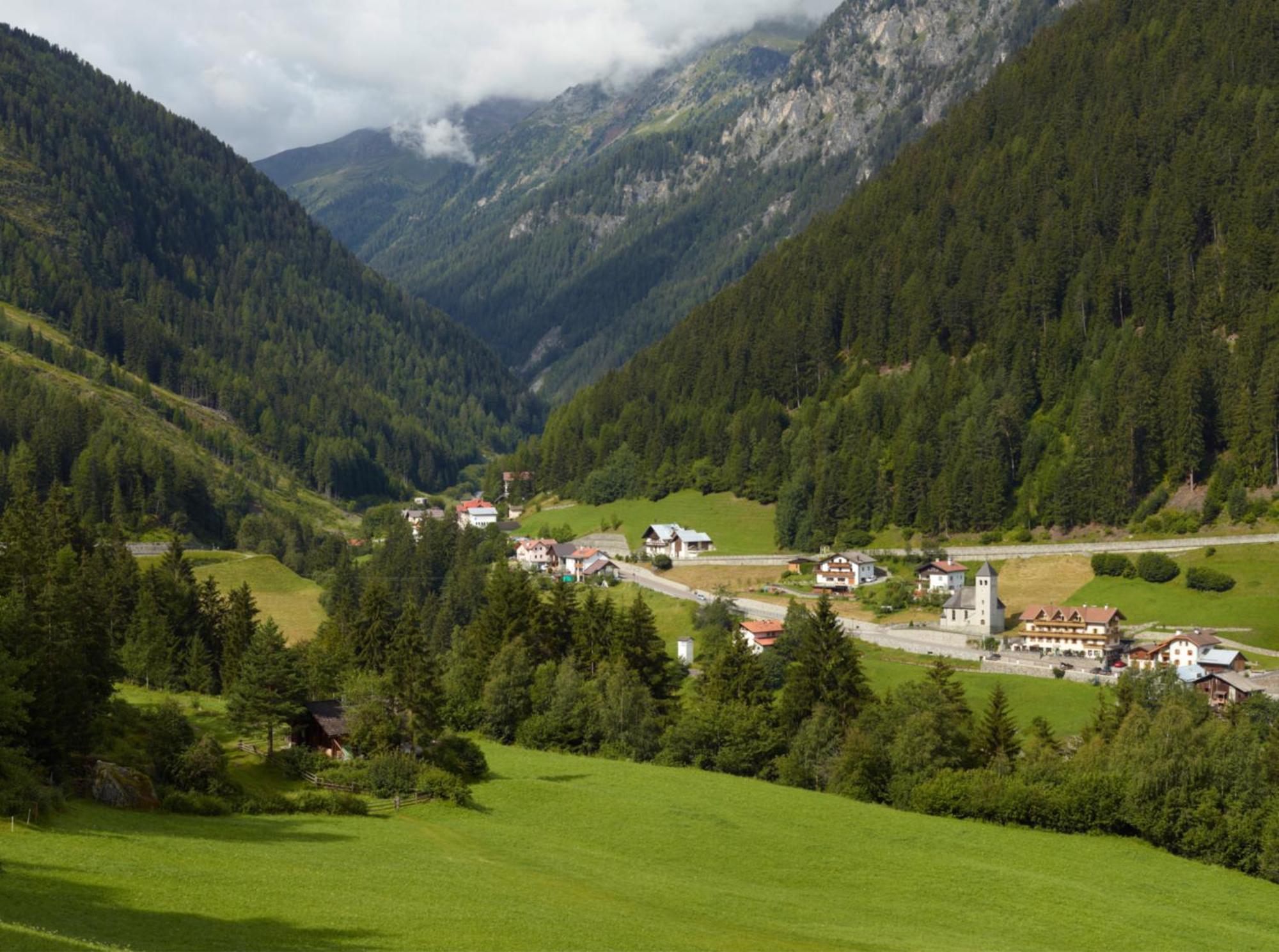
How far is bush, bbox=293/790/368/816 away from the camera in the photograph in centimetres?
5306

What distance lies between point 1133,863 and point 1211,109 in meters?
154

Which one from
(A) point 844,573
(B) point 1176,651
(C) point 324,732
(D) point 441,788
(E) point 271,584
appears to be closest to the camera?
(D) point 441,788

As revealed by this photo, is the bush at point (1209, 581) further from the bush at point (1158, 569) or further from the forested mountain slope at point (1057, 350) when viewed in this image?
the forested mountain slope at point (1057, 350)

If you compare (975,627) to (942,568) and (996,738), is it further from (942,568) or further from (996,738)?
(996,738)

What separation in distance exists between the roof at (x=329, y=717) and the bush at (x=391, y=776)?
4.04m

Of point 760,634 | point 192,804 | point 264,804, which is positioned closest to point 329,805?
point 264,804

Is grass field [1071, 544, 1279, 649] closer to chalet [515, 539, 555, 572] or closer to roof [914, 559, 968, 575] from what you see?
roof [914, 559, 968, 575]

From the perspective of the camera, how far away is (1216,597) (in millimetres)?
111250

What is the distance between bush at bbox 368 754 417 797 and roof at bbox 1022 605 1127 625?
71.7 metres

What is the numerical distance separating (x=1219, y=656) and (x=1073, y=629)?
47.7 feet

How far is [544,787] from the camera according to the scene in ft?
208

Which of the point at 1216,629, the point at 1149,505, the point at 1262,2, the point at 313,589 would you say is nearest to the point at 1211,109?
the point at 1262,2

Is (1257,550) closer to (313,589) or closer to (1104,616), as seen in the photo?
(1104,616)

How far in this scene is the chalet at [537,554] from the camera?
156500 mm
